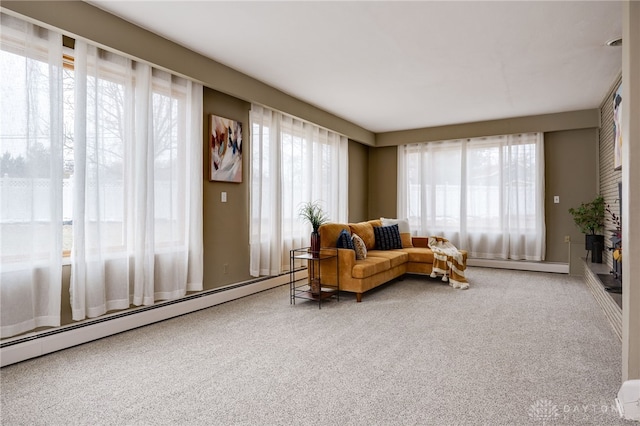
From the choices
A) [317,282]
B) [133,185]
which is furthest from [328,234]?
[133,185]

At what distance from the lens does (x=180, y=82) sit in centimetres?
396

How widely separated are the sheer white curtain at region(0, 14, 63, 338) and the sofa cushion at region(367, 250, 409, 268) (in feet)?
12.2

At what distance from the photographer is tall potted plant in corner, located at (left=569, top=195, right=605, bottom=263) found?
526 cm

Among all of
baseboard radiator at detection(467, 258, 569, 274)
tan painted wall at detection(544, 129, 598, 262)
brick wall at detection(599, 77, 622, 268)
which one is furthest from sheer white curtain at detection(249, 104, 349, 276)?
brick wall at detection(599, 77, 622, 268)

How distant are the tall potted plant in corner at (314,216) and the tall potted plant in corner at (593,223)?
390 cm

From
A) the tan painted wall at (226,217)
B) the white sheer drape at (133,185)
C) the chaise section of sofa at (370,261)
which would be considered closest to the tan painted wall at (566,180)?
the chaise section of sofa at (370,261)

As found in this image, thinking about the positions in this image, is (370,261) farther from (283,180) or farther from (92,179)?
(92,179)

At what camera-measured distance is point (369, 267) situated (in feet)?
14.7

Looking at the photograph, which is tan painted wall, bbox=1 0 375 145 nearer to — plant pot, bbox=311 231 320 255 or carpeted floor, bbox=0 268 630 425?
plant pot, bbox=311 231 320 255

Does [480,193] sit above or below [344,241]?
above

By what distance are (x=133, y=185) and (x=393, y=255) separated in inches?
136

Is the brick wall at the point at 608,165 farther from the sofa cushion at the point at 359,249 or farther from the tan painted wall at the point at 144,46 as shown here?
the tan painted wall at the point at 144,46

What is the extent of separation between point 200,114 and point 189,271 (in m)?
1.75

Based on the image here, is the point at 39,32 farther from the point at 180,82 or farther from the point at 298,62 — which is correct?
the point at 298,62
